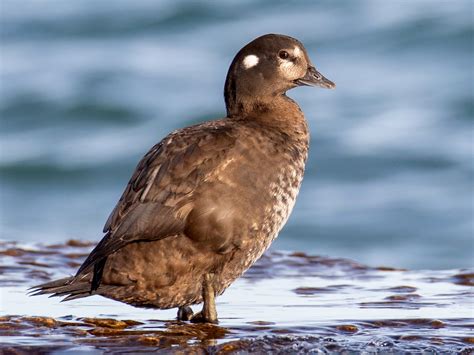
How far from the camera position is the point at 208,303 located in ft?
18.2

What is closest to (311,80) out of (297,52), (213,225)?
(297,52)

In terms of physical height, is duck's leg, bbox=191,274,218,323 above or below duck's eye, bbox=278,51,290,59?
below

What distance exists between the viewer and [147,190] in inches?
215

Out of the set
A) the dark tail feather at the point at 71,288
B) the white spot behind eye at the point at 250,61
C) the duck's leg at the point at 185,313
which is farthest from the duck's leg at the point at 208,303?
the white spot behind eye at the point at 250,61

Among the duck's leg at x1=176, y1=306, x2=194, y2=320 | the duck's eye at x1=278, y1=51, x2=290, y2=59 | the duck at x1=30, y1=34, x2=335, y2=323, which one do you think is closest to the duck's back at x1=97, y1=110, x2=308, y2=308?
the duck at x1=30, y1=34, x2=335, y2=323

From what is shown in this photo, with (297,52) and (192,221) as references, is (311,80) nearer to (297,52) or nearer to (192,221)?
(297,52)

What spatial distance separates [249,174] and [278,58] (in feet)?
3.14

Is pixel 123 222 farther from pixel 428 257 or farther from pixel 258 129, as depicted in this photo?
pixel 428 257

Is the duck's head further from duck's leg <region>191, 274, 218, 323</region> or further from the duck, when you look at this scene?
A: duck's leg <region>191, 274, 218, 323</region>

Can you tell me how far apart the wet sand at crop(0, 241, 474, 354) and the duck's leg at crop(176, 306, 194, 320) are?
71mm

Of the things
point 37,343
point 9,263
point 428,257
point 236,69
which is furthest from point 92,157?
point 37,343

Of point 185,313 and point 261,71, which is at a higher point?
point 261,71

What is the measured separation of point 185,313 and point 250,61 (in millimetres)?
1386

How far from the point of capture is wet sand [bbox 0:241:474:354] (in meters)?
5.04
